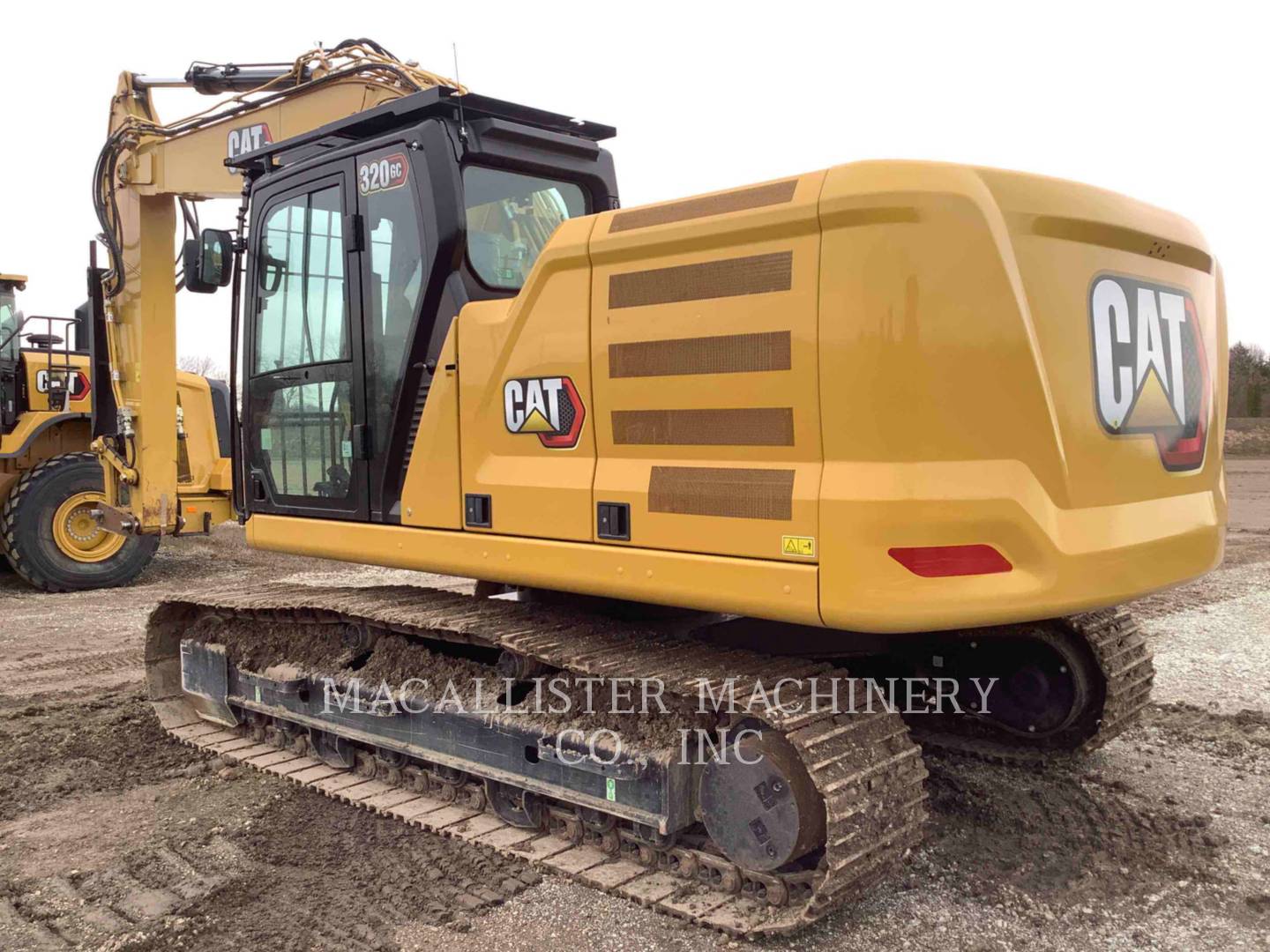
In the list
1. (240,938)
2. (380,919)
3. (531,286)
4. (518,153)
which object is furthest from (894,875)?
(518,153)

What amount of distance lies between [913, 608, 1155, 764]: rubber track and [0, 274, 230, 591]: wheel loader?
7424mm

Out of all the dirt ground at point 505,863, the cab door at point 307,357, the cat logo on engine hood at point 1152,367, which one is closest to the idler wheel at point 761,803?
the dirt ground at point 505,863

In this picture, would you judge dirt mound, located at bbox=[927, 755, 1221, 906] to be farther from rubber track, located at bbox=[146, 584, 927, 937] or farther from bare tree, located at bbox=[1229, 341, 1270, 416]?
bare tree, located at bbox=[1229, 341, 1270, 416]

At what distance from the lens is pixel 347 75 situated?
18.6 ft

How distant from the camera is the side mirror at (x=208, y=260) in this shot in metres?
4.66

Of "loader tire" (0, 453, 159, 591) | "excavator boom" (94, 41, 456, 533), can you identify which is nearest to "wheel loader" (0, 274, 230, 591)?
"loader tire" (0, 453, 159, 591)

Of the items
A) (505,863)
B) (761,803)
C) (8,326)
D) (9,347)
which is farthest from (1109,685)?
(8,326)

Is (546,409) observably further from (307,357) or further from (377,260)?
(307,357)

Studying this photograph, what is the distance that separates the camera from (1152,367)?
3.30 m

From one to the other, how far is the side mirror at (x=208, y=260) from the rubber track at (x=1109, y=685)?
12.8 feet

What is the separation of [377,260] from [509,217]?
568mm

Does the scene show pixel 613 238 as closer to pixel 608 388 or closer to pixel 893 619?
pixel 608 388

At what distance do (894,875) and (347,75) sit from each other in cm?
475

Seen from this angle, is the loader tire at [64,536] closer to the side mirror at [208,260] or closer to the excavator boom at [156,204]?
the excavator boom at [156,204]
